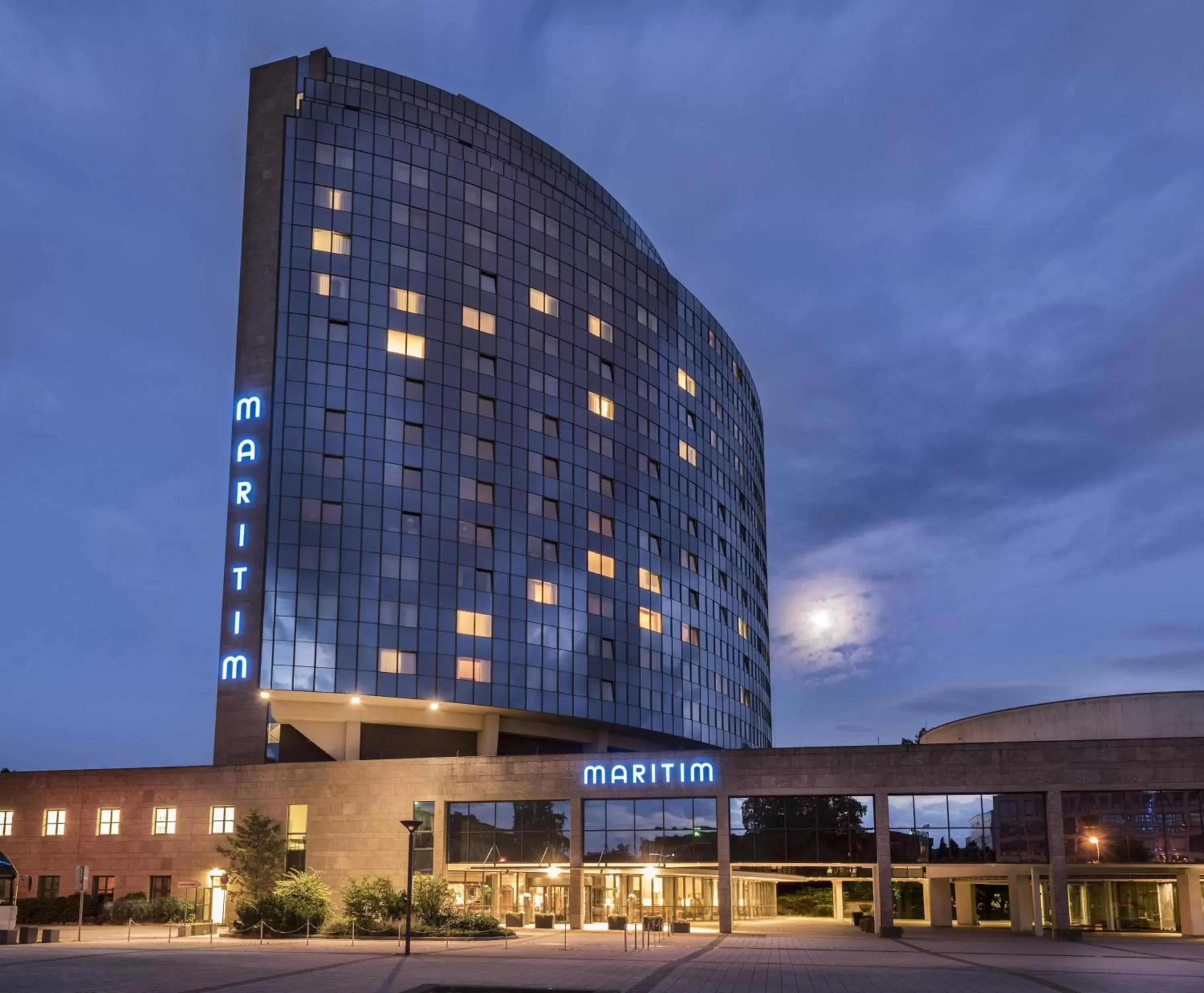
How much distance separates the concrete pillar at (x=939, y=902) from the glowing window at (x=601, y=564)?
33.5 meters

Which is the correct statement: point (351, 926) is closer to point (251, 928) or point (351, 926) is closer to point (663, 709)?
point (251, 928)

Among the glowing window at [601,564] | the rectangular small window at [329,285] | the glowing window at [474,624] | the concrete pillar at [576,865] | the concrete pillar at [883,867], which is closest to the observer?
the concrete pillar at [883,867]

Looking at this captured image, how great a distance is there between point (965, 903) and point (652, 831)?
31.8 m

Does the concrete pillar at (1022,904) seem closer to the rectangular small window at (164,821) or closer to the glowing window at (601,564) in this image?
the glowing window at (601,564)

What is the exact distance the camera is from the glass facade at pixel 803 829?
202 ft

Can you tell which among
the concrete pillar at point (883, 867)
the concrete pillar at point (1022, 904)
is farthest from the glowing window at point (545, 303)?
the concrete pillar at point (1022, 904)

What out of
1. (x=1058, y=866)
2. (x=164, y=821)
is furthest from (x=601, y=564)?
(x=1058, y=866)

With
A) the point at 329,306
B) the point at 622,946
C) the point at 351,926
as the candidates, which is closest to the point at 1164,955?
the point at 622,946

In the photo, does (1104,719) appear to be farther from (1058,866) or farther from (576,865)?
(576,865)

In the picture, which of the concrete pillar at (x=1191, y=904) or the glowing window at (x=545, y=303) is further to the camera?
the glowing window at (x=545, y=303)

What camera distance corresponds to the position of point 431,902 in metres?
56.4

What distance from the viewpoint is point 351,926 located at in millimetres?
55781

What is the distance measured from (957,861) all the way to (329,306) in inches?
2157

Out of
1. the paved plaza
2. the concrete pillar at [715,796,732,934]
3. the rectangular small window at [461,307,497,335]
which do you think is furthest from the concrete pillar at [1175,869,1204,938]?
the rectangular small window at [461,307,497,335]
